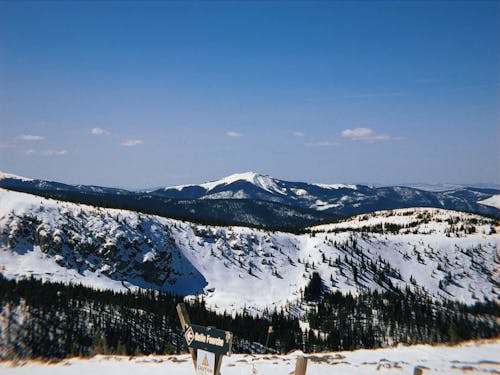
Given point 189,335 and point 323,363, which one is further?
point 323,363

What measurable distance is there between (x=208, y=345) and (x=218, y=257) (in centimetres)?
14498

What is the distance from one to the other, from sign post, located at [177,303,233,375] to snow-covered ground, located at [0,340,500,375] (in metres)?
14.3

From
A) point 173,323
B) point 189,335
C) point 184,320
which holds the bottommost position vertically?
point 173,323

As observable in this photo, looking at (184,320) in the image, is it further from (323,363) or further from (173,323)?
(173,323)

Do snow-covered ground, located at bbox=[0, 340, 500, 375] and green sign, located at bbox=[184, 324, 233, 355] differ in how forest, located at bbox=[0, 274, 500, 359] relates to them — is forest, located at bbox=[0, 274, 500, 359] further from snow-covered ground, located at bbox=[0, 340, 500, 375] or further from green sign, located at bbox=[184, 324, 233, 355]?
snow-covered ground, located at bbox=[0, 340, 500, 375]

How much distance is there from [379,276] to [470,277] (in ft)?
137

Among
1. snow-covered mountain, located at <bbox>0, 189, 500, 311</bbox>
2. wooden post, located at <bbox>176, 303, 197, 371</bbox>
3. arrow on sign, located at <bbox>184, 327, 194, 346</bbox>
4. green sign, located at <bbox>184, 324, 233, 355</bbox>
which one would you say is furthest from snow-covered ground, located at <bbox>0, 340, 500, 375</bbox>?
snow-covered mountain, located at <bbox>0, 189, 500, 311</bbox>

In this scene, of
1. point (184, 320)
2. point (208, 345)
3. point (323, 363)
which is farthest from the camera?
point (323, 363)

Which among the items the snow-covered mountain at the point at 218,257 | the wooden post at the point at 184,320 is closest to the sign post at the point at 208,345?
the wooden post at the point at 184,320

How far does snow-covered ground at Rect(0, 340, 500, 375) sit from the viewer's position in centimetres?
2491

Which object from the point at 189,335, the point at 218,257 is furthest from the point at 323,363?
the point at 218,257

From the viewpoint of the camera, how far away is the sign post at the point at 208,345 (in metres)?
13.9

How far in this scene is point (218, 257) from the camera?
515ft

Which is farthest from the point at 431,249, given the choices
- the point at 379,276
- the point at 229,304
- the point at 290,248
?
the point at 229,304
